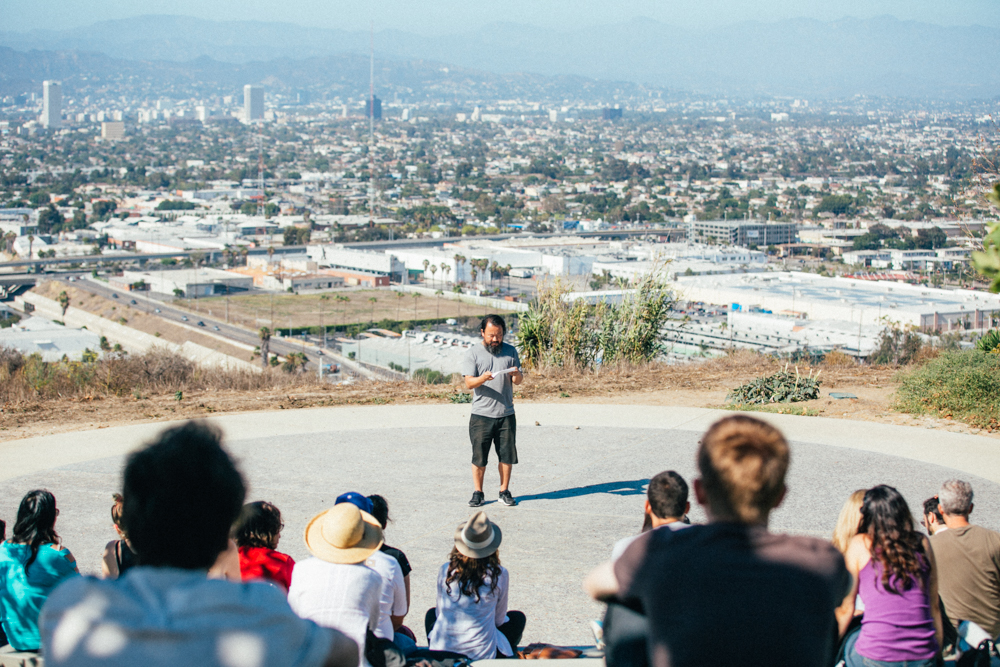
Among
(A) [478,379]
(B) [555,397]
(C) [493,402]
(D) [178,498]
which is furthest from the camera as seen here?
(B) [555,397]

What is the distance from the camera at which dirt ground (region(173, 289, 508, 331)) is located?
124 feet

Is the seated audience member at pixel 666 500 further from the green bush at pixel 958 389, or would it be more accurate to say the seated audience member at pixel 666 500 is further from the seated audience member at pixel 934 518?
the green bush at pixel 958 389

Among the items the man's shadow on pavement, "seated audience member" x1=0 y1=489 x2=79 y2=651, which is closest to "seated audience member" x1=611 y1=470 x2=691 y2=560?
"seated audience member" x1=0 y1=489 x2=79 y2=651

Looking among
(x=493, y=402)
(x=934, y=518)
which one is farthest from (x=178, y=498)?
(x=493, y=402)

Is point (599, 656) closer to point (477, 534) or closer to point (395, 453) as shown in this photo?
point (477, 534)

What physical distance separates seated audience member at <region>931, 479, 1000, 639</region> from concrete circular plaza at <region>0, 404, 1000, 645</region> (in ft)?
4.73

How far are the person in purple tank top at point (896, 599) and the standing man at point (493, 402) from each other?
3197 millimetres

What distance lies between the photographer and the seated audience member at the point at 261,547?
352 centimetres

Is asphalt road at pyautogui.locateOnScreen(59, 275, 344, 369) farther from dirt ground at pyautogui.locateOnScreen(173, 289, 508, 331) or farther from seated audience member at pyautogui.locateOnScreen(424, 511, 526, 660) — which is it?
seated audience member at pyautogui.locateOnScreen(424, 511, 526, 660)

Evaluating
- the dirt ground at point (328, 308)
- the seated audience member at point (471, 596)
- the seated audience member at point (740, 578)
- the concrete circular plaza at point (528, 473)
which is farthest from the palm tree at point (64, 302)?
the seated audience member at point (740, 578)

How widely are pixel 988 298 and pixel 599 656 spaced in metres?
33.2

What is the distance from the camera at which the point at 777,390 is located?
9734 mm

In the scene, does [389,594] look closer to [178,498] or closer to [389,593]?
[389,593]

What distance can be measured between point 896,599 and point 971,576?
74 centimetres
